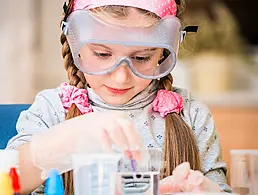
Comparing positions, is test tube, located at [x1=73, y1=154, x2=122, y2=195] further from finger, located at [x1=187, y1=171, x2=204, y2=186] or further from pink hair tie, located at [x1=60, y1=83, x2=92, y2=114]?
pink hair tie, located at [x1=60, y1=83, x2=92, y2=114]

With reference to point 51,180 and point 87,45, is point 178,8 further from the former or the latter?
point 51,180

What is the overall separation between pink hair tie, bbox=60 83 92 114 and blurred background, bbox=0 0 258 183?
5.30ft

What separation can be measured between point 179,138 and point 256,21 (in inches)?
95.6

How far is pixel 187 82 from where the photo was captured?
321 cm

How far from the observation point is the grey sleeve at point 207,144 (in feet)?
4.08

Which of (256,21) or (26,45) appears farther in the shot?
(256,21)

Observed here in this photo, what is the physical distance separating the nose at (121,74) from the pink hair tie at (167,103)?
0.51 ft

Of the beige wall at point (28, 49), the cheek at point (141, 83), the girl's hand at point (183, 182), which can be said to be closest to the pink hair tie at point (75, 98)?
the cheek at point (141, 83)

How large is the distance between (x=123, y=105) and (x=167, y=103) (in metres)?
0.09

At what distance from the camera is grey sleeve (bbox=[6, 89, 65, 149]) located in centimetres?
122

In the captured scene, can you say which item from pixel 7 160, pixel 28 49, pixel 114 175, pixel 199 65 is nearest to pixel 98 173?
pixel 114 175

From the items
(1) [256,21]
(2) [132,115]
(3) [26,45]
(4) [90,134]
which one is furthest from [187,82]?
(4) [90,134]

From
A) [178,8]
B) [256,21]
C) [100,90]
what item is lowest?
[100,90]

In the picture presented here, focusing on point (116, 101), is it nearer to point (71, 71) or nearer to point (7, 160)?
point (71, 71)
